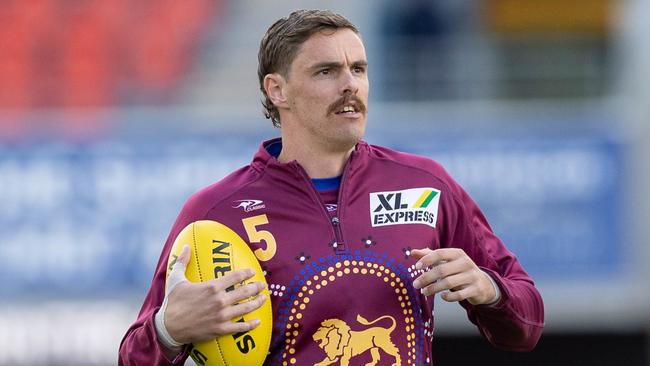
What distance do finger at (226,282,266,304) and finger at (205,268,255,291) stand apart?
20 mm

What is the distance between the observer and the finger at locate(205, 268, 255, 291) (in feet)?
11.3

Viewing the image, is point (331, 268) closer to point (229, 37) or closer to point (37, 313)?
point (37, 313)

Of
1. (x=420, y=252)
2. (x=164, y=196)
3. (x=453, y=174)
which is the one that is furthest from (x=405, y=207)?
(x=164, y=196)

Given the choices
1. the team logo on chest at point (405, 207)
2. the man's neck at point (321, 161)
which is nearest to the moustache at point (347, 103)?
the man's neck at point (321, 161)

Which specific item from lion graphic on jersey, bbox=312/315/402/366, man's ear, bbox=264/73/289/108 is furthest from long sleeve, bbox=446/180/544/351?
man's ear, bbox=264/73/289/108

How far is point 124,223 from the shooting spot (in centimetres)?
944

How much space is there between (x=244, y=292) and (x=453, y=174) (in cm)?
597

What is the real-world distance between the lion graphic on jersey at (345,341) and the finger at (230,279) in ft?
0.95

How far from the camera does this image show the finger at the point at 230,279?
344 centimetres

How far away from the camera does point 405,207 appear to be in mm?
3807

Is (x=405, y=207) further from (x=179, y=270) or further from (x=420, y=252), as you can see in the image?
(x=179, y=270)

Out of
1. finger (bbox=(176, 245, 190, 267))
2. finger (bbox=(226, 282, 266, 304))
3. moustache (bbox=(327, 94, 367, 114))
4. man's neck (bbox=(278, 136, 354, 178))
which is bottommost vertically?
finger (bbox=(226, 282, 266, 304))

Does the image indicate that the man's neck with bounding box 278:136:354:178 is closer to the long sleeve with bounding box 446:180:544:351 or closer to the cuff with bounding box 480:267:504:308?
the long sleeve with bounding box 446:180:544:351

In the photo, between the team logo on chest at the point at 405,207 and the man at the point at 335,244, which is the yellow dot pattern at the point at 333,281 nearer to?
the man at the point at 335,244
